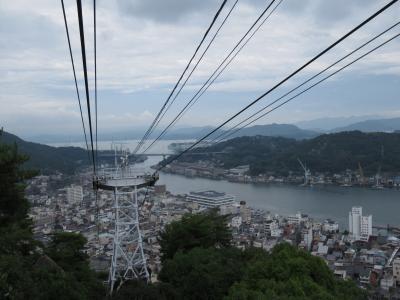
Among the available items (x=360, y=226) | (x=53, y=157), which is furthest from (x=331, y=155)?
(x=53, y=157)

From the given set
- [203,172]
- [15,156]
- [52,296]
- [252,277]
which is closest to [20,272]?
[52,296]

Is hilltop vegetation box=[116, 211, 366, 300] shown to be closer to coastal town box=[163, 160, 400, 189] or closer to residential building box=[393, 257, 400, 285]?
residential building box=[393, 257, 400, 285]

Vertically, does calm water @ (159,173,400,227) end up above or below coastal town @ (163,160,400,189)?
below

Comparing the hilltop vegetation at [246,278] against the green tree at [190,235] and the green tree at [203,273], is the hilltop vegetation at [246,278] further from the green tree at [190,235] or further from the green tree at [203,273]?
the green tree at [190,235]

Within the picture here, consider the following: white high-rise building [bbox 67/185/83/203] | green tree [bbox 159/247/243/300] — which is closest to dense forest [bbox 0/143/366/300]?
green tree [bbox 159/247/243/300]

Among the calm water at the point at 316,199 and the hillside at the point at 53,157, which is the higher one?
the hillside at the point at 53,157

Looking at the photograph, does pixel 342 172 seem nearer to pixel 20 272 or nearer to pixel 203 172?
pixel 203 172

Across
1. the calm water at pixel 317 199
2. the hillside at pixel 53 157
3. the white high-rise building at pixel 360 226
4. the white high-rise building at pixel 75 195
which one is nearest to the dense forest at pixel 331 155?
the calm water at pixel 317 199
